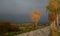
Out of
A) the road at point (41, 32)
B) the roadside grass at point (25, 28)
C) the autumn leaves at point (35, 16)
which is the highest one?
the autumn leaves at point (35, 16)

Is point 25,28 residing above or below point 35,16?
below

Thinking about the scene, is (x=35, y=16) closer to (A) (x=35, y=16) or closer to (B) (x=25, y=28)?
(A) (x=35, y=16)

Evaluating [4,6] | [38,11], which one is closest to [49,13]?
[38,11]

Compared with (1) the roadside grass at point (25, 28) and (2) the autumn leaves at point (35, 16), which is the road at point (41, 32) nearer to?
(1) the roadside grass at point (25, 28)

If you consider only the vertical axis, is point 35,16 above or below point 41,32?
above

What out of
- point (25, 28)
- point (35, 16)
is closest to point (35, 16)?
point (35, 16)

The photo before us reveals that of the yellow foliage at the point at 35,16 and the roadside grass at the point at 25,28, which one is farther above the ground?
the yellow foliage at the point at 35,16

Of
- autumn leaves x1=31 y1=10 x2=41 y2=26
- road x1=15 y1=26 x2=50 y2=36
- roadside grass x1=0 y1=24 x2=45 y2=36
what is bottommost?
road x1=15 y1=26 x2=50 y2=36

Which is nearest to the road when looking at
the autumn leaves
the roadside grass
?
the roadside grass

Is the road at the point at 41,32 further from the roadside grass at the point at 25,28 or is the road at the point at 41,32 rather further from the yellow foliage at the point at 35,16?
the yellow foliage at the point at 35,16

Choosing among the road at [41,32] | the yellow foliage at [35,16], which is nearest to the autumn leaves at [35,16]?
the yellow foliage at [35,16]

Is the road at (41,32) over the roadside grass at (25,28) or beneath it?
beneath

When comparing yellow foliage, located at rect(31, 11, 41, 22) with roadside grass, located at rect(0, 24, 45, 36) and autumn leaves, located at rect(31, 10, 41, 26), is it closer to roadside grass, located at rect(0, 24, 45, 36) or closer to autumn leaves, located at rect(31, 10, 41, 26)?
autumn leaves, located at rect(31, 10, 41, 26)

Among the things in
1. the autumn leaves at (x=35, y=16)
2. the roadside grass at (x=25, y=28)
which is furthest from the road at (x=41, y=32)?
the autumn leaves at (x=35, y=16)
